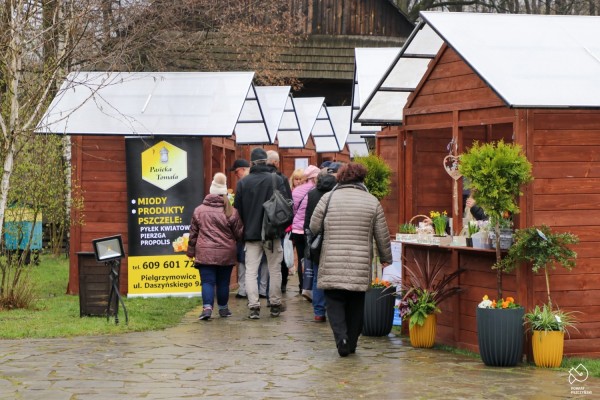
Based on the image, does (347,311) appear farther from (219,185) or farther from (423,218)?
(219,185)

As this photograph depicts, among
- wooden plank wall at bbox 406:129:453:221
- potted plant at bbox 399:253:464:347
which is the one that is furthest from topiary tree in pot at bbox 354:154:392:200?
potted plant at bbox 399:253:464:347

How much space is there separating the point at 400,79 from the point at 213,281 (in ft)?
10.9

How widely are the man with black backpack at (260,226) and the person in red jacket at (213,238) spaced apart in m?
0.17

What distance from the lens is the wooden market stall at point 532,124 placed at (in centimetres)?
1096

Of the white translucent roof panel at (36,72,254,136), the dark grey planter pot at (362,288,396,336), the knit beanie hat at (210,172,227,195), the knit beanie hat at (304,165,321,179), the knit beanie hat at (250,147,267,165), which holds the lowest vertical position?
the dark grey planter pot at (362,288,396,336)

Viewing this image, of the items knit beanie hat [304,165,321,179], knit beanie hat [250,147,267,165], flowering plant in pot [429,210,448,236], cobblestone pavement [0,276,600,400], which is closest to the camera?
cobblestone pavement [0,276,600,400]

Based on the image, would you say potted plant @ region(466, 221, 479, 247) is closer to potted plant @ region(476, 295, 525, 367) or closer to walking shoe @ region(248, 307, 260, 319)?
potted plant @ region(476, 295, 525, 367)

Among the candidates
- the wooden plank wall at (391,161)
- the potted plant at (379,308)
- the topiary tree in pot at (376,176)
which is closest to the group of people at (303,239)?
the topiary tree in pot at (376,176)

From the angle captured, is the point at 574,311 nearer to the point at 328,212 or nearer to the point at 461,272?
the point at 461,272

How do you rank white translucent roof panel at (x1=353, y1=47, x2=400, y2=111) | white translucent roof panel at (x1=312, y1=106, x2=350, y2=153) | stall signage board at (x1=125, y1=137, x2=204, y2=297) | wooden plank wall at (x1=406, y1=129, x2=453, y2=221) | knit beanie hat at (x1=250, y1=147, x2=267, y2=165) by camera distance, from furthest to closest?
white translucent roof panel at (x1=312, y1=106, x2=350, y2=153) → white translucent roof panel at (x1=353, y1=47, x2=400, y2=111) → stall signage board at (x1=125, y1=137, x2=204, y2=297) → knit beanie hat at (x1=250, y1=147, x2=267, y2=165) → wooden plank wall at (x1=406, y1=129, x2=453, y2=221)

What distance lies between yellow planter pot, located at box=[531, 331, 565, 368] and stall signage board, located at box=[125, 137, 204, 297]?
7213 millimetres

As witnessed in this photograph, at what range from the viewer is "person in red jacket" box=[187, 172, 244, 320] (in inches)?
556

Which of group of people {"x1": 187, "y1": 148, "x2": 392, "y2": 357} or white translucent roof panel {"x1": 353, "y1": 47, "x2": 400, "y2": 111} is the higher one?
white translucent roof panel {"x1": 353, "y1": 47, "x2": 400, "y2": 111}

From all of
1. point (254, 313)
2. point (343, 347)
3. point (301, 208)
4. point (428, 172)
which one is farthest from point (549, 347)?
point (301, 208)
